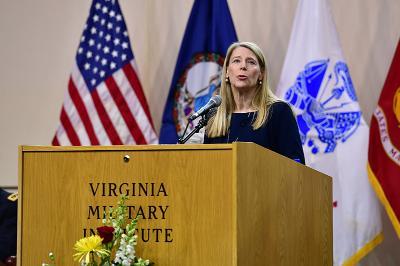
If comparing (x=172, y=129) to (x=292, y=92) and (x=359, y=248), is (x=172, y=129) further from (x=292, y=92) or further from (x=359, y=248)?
(x=359, y=248)

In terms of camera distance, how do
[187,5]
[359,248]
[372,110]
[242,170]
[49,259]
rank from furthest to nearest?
[187,5], [372,110], [359,248], [49,259], [242,170]

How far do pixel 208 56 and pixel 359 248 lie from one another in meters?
1.89

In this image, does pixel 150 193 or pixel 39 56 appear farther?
pixel 39 56

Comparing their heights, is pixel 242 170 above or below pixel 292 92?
below

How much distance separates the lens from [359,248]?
5230mm

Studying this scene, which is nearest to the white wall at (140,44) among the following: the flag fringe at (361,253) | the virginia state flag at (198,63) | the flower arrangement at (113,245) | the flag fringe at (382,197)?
the virginia state flag at (198,63)

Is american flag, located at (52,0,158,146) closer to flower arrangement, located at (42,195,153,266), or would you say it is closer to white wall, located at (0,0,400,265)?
white wall, located at (0,0,400,265)

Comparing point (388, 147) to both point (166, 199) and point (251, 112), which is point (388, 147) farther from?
point (166, 199)

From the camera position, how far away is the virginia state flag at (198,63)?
233 inches

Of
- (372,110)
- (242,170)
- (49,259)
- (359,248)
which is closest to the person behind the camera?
(242,170)

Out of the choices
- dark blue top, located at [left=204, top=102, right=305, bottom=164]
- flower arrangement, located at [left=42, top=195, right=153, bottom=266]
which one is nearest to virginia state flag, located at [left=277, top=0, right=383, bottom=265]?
dark blue top, located at [left=204, top=102, right=305, bottom=164]

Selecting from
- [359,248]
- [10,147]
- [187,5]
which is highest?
[187,5]

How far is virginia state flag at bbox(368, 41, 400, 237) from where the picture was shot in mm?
5109

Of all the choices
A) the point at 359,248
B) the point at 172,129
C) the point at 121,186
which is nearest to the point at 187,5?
the point at 172,129
